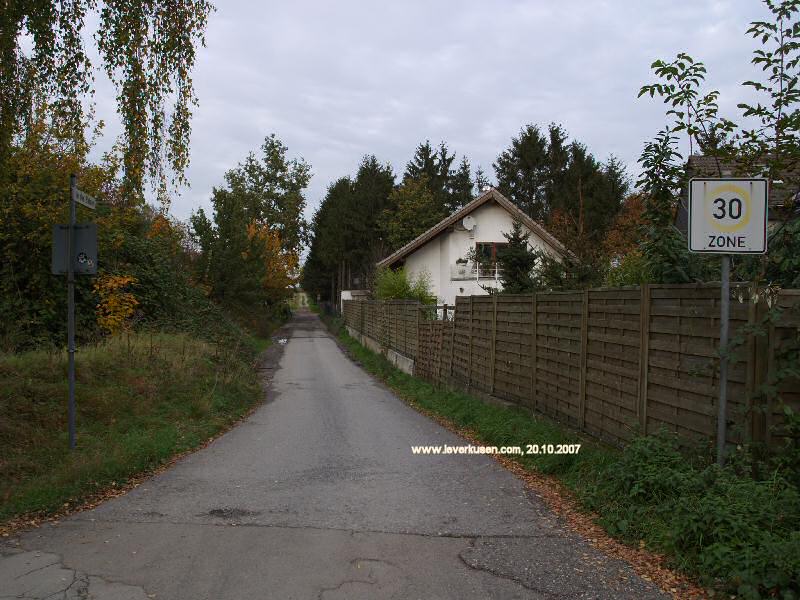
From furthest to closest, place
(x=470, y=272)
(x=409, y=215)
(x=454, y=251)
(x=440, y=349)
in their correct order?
(x=409, y=215) < (x=470, y=272) < (x=454, y=251) < (x=440, y=349)

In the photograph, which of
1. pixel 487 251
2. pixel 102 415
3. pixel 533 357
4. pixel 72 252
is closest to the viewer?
pixel 72 252

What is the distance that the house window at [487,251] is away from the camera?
33031 millimetres

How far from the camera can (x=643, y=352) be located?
692 cm

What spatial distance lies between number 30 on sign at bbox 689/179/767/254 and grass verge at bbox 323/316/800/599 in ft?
5.34

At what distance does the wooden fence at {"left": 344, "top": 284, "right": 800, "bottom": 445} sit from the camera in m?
5.19

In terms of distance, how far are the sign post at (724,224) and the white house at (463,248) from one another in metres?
27.8

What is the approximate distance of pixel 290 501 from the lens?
22.0 ft

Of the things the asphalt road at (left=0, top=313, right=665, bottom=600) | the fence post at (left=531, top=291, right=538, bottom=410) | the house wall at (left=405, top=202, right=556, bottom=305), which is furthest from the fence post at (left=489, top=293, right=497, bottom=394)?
the house wall at (left=405, top=202, right=556, bottom=305)

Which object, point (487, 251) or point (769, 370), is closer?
point (769, 370)

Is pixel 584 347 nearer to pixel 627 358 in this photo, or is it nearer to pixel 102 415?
pixel 627 358

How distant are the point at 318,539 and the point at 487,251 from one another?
98.1 ft

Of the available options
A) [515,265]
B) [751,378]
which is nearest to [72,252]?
[751,378]

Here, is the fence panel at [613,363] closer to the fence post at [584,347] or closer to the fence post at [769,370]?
the fence post at [584,347]

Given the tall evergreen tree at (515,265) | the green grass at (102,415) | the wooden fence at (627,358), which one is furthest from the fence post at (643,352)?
the tall evergreen tree at (515,265)
